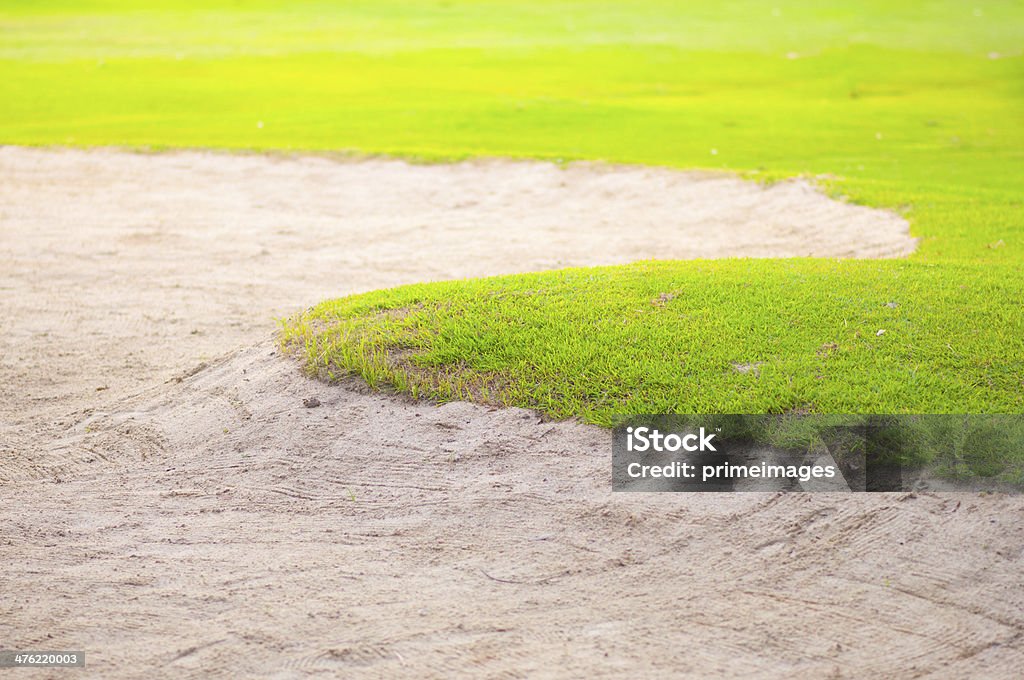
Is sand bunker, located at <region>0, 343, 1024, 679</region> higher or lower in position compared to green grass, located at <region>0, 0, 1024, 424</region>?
lower

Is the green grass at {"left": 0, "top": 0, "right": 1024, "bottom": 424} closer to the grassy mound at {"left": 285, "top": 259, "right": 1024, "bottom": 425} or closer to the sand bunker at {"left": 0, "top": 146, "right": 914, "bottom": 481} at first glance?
the grassy mound at {"left": 285, "top": 259, "right": 1024, "bottom": 425}

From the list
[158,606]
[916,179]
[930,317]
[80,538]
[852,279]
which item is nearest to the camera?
[158,606]

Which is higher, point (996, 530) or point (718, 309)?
point (718, 309)

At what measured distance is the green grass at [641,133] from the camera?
5.84 metres

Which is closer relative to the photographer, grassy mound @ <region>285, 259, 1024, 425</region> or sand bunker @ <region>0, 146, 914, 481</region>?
grassy mound @ <region>285, 259, 1024, 425</region>

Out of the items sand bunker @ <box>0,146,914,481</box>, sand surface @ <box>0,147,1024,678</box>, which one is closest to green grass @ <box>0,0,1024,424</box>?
sand surface @ <box>0,147,1024,678</box>

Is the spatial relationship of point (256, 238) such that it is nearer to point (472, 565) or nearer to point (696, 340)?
point (696, 340)

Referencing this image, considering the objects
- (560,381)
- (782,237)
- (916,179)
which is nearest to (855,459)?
(560,381)

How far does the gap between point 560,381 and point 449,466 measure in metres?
0.96

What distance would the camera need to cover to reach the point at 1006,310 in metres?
6.42

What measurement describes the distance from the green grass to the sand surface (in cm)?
67

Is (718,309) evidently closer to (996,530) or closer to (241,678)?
(996,530)

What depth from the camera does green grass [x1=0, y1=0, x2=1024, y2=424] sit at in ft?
19.2

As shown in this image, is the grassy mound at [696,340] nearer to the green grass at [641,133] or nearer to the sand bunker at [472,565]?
the green grass at [641,133]
